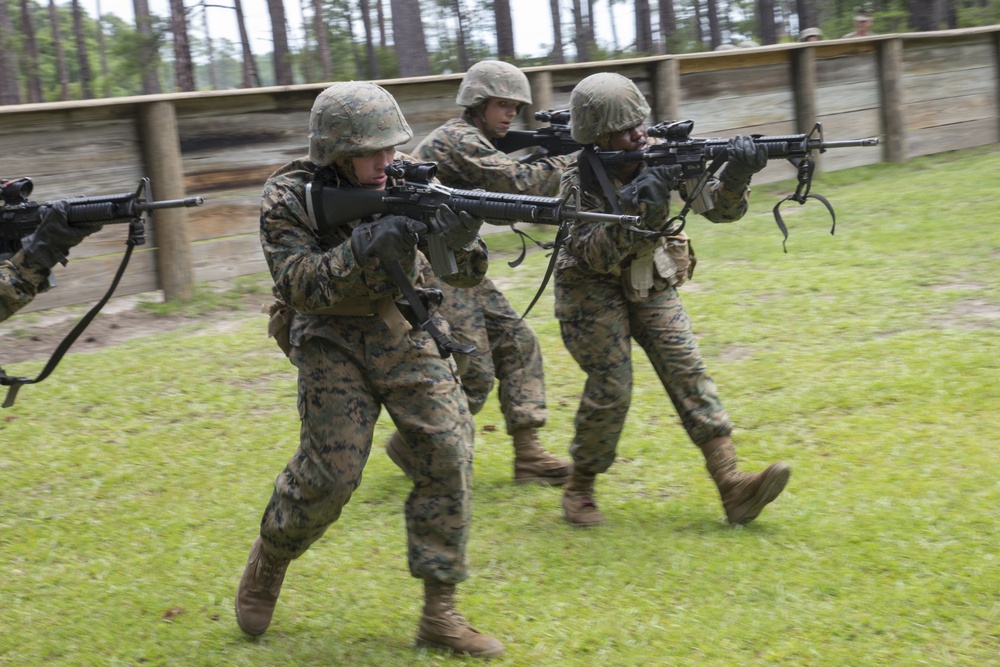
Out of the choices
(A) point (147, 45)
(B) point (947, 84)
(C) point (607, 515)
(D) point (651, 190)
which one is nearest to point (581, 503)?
(C) point (607, 515)

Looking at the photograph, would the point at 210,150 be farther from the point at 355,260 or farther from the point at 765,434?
the point at 355,260

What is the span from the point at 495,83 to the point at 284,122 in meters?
5.44

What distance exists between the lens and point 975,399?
253 inches

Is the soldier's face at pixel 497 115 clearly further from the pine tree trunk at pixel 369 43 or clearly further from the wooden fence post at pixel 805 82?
the pine tree trunk at pixel 369 43

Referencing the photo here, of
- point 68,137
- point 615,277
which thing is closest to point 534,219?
point 615,277

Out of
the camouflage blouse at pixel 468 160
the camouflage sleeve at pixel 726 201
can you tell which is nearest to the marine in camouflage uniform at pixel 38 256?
the camouflage blouse at pixel 468 160

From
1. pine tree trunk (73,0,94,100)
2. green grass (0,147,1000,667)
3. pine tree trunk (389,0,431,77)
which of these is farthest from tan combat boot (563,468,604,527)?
pine tree trunk (73,0,94,100)

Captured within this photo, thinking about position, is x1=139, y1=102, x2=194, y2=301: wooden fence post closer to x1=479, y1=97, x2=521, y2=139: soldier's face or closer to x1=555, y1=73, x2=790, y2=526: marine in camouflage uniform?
x1=479, y1=97, x2=521, y2=139: soldier's face

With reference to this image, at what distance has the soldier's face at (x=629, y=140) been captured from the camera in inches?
203

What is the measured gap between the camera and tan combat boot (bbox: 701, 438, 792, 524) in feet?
16.2

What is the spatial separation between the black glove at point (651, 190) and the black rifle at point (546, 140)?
188cm

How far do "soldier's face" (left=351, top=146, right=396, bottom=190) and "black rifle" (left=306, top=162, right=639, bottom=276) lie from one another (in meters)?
0.06

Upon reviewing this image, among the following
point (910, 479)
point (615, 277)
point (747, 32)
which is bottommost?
point (910, 479)

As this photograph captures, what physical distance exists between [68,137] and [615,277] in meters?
6.49
